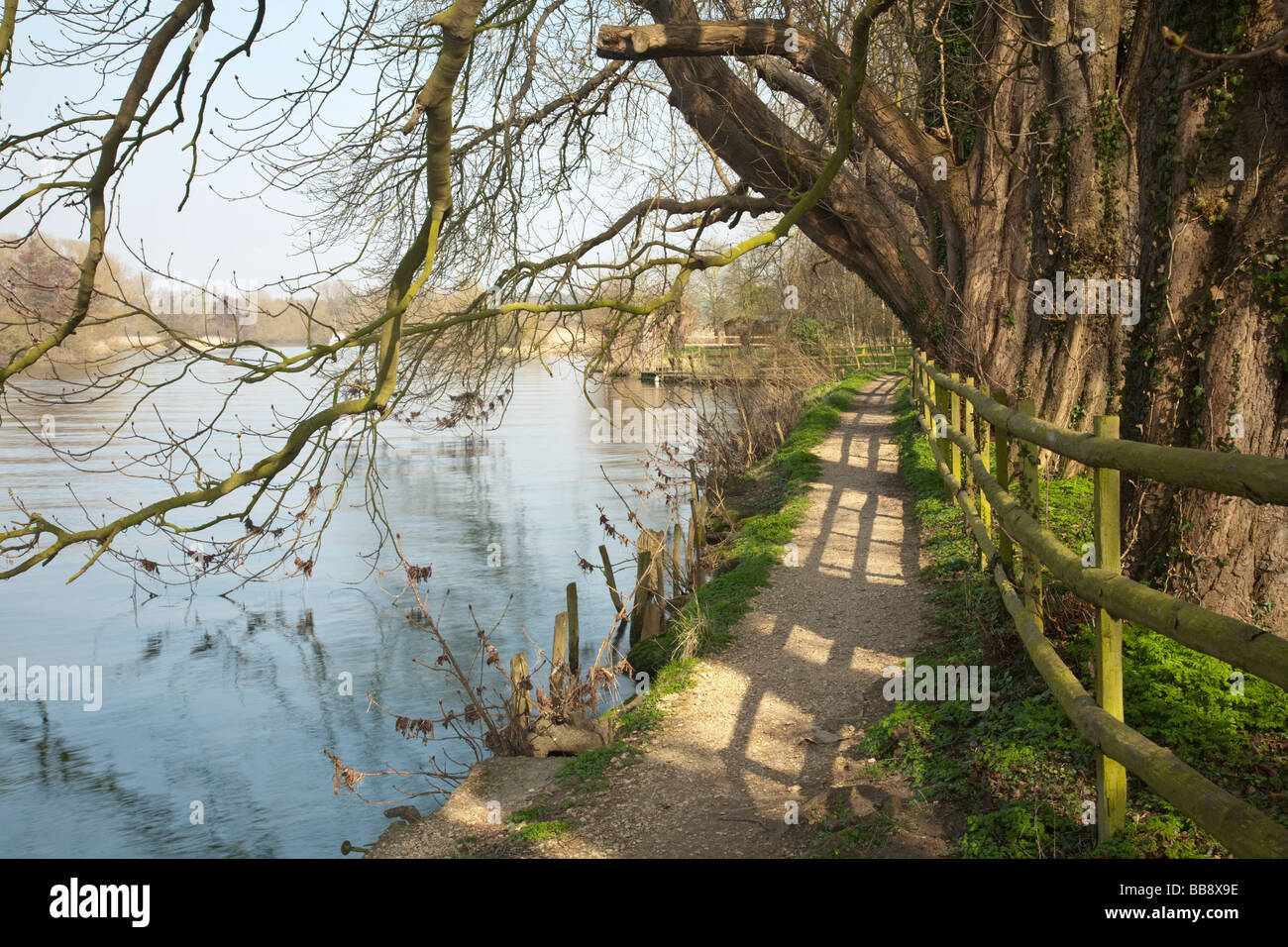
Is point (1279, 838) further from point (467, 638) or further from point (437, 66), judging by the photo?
point (467, 638)

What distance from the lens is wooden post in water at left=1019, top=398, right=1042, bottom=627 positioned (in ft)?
16.4

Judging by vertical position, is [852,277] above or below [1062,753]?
above

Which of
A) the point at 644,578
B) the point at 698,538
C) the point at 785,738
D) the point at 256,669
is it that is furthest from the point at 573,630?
the point at 256,669

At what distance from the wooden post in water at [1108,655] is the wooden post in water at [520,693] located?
4.73 meters

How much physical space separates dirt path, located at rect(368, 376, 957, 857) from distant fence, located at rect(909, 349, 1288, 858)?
1019 mm

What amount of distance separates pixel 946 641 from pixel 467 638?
680 cm

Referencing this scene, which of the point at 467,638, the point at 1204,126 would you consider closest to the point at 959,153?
the point at 1204,126

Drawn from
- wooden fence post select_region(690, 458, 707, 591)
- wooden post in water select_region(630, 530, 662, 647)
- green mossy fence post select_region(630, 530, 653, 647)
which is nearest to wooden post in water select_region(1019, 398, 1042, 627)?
wooden post in water select_region(630, 530, 662, 647)

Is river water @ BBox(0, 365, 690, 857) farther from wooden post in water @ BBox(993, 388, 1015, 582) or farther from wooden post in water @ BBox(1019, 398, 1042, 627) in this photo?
wooden post in water @ BBox(1019, 398, 1042, 627)

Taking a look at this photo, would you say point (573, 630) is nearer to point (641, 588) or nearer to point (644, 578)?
point (644, 578)

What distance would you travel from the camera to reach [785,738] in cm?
631
